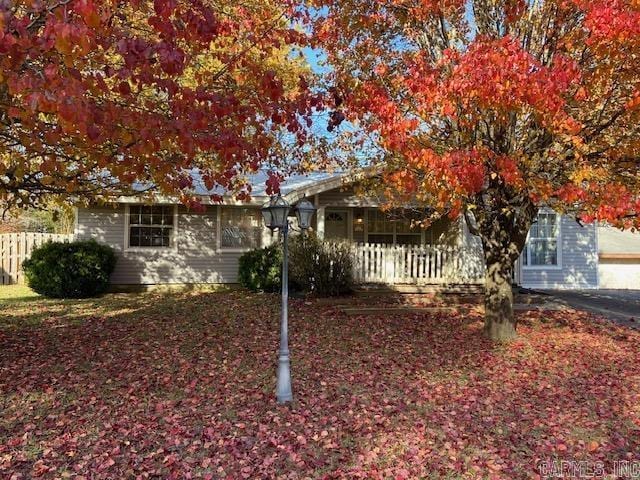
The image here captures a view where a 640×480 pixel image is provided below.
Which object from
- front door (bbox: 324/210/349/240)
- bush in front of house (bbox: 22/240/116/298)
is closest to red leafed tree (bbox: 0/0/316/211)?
bush in front of house (bbox: 22/240/116/298)

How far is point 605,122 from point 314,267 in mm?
7195

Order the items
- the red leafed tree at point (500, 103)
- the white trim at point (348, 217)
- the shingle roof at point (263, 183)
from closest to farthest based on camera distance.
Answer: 1. the red leafed tree at point (500, 103)
2. the shingle roof at point (263, 183)
3. the white trim at point (348, 217)

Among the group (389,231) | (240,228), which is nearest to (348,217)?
(389,231)

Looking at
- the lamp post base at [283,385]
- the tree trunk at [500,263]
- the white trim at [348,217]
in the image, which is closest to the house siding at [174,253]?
the white trim at [348,217]

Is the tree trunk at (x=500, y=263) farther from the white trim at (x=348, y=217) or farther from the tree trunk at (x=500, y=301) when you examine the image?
the white trim at (x=348, y=217)

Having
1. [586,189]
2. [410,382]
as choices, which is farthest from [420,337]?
[586,189]

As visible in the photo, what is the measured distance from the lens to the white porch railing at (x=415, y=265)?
13359 mm

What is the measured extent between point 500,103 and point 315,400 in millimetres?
3817

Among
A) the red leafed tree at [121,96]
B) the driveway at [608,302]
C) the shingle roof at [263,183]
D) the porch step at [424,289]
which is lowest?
the driveway at [608,302]

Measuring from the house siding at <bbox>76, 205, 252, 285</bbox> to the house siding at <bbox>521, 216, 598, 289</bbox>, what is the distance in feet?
33.2

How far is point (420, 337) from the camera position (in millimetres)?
8656

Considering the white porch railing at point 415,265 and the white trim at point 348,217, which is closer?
the white porch railing at point 415,265

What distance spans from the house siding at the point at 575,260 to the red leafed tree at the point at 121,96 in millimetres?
11643

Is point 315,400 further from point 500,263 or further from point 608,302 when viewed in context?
point 608,302
